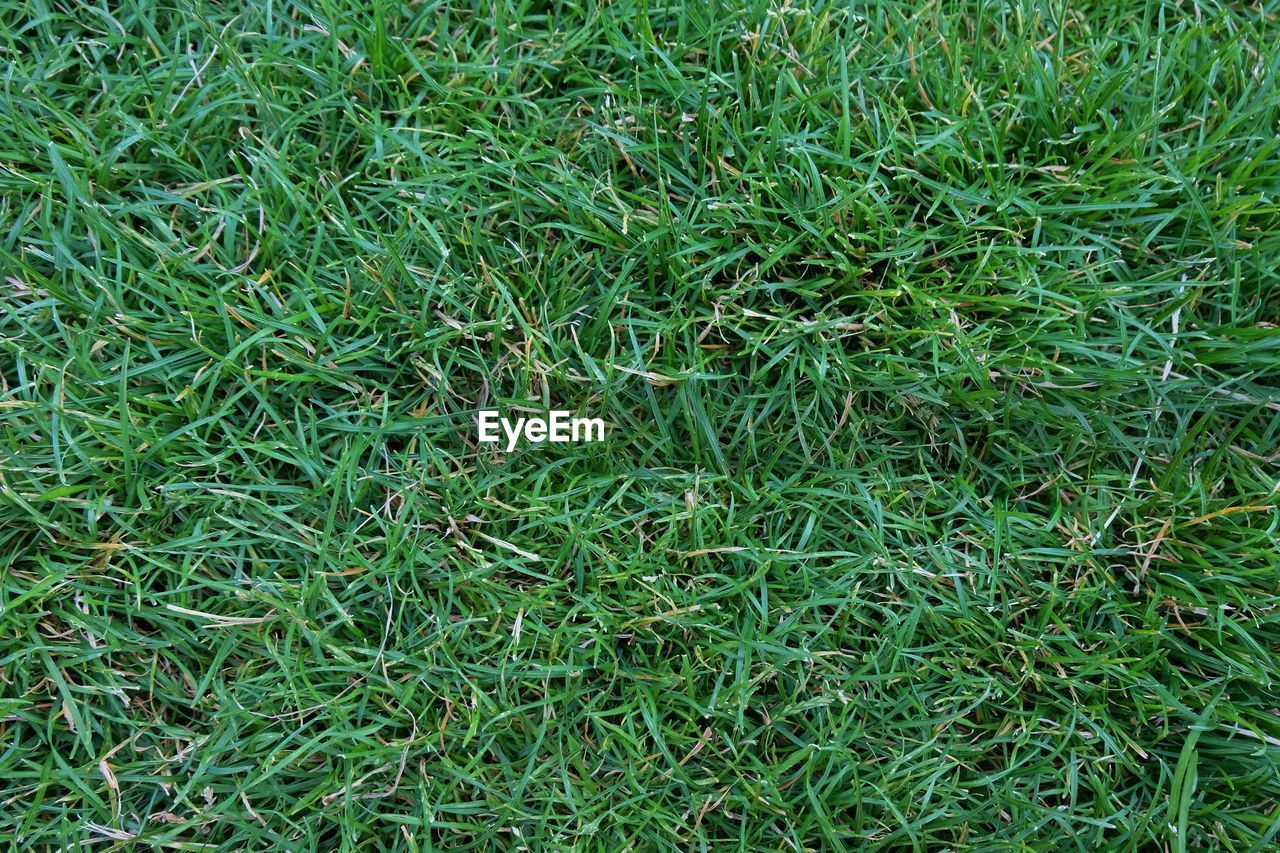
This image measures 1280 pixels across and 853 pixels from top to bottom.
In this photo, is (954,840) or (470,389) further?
(470,389)

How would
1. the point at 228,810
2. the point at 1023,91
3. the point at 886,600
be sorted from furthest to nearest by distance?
the point at 1023,91 → the point at 886,600 → the point at 228,810

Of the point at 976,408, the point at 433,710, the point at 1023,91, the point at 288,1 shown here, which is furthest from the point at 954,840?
the point at 288,1

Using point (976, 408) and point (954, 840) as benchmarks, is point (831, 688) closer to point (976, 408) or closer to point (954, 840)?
point (954, 840)

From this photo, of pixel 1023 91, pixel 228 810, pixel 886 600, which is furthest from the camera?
pixel 1023 91

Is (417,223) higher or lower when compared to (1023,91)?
lower

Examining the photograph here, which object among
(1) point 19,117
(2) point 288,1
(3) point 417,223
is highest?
(2) point 288,1

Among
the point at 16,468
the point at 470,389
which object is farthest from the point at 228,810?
the point at 470,389
